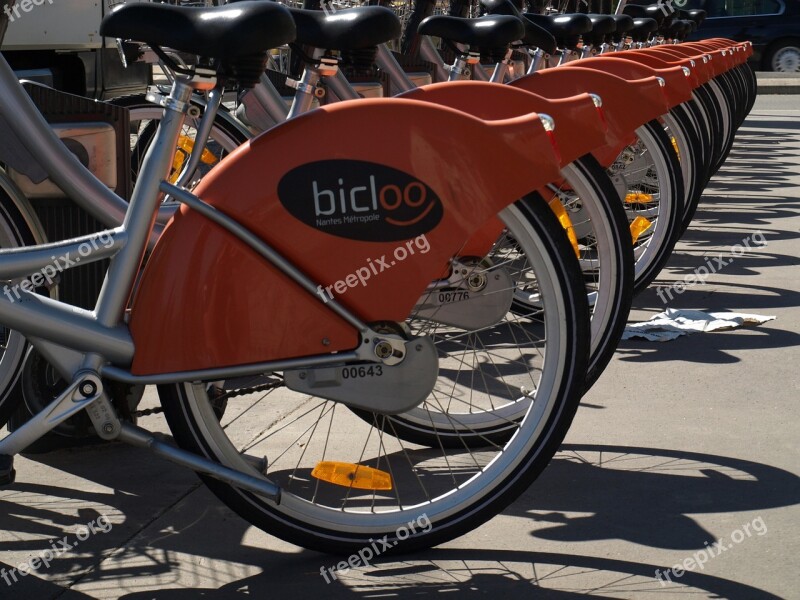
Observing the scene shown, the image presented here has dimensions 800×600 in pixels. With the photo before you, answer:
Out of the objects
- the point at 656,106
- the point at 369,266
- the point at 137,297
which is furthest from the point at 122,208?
the point at 656,106

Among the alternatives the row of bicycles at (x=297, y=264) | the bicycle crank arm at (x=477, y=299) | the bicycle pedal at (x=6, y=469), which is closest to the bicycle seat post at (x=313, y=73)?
the row of bicycles at (x=297, y=264)

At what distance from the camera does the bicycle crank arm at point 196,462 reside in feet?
9.17

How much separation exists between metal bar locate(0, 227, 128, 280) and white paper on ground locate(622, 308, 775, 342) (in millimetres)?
2745

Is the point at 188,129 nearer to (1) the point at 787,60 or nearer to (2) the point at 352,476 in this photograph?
(2) the point at 352,476

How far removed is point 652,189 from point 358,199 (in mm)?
3410

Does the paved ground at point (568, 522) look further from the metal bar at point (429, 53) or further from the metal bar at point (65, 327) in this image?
the metal bar at point (429, 53)

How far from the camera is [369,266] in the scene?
280 centimetres

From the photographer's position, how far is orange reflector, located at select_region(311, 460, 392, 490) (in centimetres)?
310

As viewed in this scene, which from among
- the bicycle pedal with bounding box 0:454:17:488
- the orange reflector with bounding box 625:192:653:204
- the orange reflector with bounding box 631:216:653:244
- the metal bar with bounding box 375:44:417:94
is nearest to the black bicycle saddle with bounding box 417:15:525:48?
the metal bar with bounding box 375:44:417:94

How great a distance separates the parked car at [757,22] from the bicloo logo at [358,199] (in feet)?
69.6

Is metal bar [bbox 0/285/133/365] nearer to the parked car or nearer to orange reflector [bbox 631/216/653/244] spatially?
orange reflector [bbox 631/216/653/244]

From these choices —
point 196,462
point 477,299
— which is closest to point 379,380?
point 196,462

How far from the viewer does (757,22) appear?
23.6 metres

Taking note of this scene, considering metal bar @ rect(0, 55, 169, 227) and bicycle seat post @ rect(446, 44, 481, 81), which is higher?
metal bar @ rect(0, 55, 169, 227)
